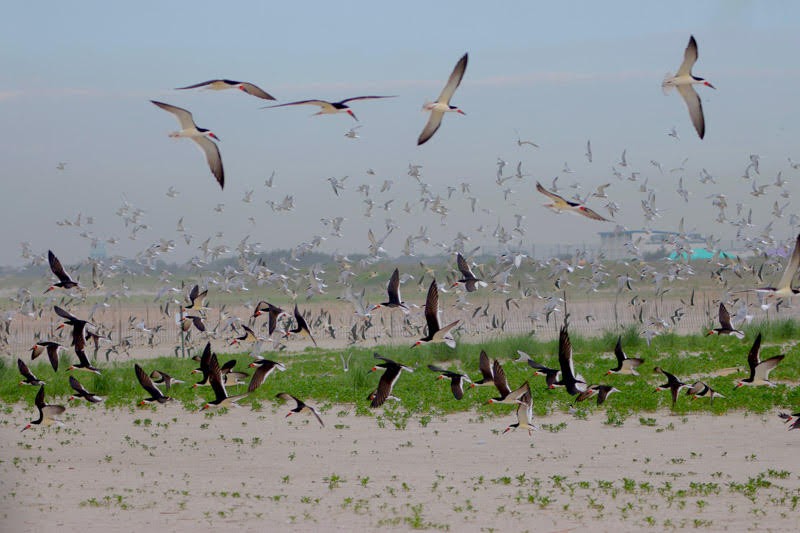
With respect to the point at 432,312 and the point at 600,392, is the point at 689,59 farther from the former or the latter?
the point at 600,392

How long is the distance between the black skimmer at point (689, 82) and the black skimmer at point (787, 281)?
5.66 ft

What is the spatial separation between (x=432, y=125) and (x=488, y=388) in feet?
23.8

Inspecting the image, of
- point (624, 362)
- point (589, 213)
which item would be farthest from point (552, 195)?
point (624, 362)

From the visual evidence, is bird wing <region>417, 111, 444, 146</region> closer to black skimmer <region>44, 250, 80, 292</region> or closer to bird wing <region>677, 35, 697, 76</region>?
bird wing <region>677, 35, 697, 76</region>

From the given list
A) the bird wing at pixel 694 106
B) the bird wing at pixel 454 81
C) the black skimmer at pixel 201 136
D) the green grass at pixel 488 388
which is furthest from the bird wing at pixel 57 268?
the bird wing at pixel 694 106

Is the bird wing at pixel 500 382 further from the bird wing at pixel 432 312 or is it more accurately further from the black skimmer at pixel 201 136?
the black skimmer at pixel 201 136

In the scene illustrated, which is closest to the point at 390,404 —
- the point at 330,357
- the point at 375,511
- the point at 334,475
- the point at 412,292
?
the point at 334,475

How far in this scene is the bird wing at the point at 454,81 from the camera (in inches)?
427

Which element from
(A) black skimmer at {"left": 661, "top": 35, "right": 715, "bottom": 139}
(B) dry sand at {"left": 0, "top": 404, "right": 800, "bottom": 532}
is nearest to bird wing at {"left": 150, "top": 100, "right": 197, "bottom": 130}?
(B) dry sand at {"left": 0, "top": 404, "right": 800, "bottom": 532}

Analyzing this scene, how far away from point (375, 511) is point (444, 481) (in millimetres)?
1467

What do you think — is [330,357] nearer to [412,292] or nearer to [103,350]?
[103,350]

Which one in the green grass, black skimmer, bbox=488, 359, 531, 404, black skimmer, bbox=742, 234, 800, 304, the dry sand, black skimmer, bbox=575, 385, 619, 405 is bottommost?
the green grass

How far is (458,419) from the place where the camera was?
15.2 m

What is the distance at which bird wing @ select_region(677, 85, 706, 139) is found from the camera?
34.7ft
